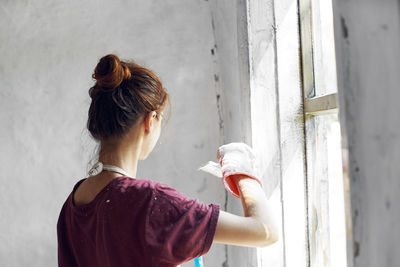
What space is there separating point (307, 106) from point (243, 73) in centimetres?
19

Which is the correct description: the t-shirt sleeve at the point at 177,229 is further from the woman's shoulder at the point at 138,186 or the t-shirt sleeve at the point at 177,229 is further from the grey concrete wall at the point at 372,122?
the grey concrete wall at the point at 372,122

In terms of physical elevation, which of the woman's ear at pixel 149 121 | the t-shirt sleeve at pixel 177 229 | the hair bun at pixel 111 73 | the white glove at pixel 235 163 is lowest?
the t-shirt sleeve at pixel 177 229

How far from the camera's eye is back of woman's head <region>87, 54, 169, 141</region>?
30.6 inches

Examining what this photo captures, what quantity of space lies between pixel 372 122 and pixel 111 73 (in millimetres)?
553

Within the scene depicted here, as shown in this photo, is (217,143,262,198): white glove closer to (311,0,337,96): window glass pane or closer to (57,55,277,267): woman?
(57,55,277,267): woman

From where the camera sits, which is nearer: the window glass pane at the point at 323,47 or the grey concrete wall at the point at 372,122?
the grey concrete wall at the point at 372,122

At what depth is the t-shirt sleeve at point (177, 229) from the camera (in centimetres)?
68

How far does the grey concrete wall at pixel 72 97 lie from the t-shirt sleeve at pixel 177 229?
61cm

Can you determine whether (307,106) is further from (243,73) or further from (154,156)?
(154,156)

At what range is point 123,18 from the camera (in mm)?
1309

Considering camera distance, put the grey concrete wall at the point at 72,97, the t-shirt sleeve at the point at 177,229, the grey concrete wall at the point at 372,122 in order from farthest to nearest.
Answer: the grey concrete wall at the point at 72,97 → the t-shirt sleeve at the point at 177,229 → the grey concrete wall at the point at 372,122

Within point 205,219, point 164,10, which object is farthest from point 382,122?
point 164,10

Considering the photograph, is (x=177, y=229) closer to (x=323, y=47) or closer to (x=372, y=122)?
(x=372, y=122)

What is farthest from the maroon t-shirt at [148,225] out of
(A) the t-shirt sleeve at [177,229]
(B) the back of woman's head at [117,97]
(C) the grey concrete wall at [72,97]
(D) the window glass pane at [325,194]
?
(C) the grey concrete wall at [72,97]
